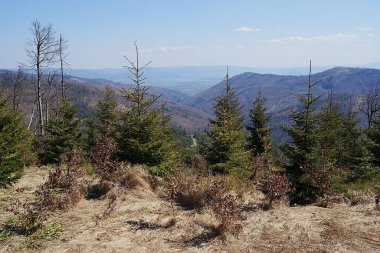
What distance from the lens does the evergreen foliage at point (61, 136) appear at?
826 inches

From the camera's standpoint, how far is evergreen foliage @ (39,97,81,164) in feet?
68.8

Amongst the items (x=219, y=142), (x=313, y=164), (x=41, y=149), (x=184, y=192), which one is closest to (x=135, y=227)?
(x=184, y=192)

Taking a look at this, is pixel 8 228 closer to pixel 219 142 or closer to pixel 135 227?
pixel 135 227

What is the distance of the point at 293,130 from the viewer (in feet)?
42.0

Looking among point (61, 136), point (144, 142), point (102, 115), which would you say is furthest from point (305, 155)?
point (102, 115)

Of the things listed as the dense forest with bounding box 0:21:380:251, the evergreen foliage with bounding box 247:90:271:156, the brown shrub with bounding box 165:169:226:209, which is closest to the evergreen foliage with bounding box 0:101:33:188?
the dense forest with bounding box 0:21:380:251

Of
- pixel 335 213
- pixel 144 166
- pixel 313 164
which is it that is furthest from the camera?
pixel 144 166

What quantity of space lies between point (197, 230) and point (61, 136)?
1438cm

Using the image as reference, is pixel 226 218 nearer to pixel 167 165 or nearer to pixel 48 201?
pixel 48 201

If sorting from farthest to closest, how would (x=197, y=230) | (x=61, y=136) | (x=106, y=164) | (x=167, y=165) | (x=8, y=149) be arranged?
(x=61, y=136) < (x=167, y=165) < (x=8, y=149) < (x=106, y=164) < (x=197, y=230)

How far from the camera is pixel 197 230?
8.96 metres

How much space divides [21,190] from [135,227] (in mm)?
5944

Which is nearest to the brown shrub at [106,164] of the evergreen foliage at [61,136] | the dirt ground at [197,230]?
the dirt ground at [197,230]

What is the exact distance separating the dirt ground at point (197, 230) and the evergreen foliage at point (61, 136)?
9.98 meters
